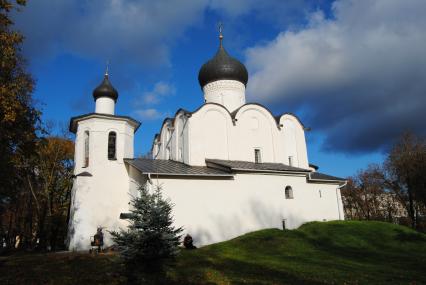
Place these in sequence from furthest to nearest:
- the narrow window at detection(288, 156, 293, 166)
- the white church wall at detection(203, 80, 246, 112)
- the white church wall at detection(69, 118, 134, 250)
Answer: the white church wall at detection(203, 80, 246, 112)
the narrow window at detection(288, 156, 293, 166)
the white church wall at detection(69, 118, 134, 250)

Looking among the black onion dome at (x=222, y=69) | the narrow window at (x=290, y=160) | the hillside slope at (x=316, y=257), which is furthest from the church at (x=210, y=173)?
the hillside slope at (x=316, y=257)

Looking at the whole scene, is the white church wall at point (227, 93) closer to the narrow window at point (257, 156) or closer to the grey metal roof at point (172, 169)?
the narrow window at point (257, 156)

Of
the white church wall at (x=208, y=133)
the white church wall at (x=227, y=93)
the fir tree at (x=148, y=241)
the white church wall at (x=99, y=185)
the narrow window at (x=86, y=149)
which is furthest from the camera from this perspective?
the white church wall at (x=227, y=93)

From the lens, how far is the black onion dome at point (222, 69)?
21.5 meters

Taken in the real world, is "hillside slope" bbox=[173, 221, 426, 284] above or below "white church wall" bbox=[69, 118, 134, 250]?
below

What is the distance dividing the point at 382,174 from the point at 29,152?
27285 mm

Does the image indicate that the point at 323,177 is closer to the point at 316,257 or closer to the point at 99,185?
the point at 316,257

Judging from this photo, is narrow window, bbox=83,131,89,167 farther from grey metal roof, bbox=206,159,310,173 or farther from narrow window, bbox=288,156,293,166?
narrow window, bbox=288,156,293,166

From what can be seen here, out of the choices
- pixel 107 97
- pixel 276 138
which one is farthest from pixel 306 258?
pixel 107 97

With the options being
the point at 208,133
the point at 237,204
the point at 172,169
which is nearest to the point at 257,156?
the point at 208,133

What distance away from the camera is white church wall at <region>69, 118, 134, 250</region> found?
1588 cm

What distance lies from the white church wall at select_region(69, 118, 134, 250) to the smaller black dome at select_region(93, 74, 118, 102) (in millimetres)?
1536

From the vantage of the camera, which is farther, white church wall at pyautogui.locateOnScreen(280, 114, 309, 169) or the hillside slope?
white church wall at pyautogui.locateOnScreen(280, 114, 309, 169)

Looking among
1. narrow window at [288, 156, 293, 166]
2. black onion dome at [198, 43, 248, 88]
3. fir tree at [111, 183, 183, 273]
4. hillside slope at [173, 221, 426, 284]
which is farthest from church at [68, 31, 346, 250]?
fir tree at [111, 183, 183, 273]
